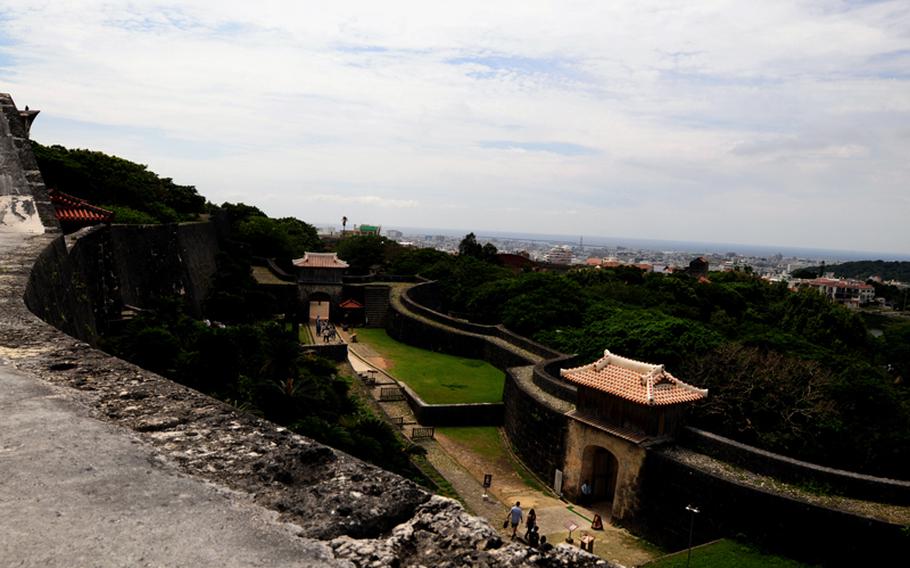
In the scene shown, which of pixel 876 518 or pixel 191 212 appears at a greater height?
pixel 191 212

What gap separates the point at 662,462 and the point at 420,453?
5253 millimetres

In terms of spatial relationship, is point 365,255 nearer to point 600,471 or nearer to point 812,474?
point 600,471

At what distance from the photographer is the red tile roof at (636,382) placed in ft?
45.8

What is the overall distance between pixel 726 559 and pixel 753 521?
1011mm

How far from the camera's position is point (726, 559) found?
1154 cm

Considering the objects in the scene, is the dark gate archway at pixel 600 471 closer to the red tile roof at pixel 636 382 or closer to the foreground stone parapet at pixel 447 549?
the red tile roof at pixel 636 382

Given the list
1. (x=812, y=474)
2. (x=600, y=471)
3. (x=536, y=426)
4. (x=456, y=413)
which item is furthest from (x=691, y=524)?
(x=456, y=413)

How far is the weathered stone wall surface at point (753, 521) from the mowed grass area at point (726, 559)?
0.24 m

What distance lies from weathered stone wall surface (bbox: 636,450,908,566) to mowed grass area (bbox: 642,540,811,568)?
24cm

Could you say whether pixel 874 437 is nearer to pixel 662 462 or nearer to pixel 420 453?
pixel 662 462

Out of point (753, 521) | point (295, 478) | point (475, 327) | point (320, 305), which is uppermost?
point (295, 478)

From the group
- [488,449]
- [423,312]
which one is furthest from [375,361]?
[488,449]

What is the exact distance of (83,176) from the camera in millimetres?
25562

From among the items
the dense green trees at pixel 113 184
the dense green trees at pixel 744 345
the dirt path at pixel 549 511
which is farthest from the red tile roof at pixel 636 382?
the dense green trees at pixel 113 184
